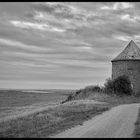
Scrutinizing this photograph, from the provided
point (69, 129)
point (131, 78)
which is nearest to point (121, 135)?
point (69, 129)

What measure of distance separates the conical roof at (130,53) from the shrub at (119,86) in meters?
5.16

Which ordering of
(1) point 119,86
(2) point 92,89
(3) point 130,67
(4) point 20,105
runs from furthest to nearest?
(3) point 130,67, (4) point 20,105, (1) point 119,86, (2) point 92,89

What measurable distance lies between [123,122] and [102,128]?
107 inches

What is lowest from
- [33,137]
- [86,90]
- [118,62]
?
[33,137]

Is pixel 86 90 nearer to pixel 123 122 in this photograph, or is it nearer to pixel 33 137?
pixel 123 122

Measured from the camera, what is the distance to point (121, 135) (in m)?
12.8

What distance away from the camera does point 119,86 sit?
45.2m

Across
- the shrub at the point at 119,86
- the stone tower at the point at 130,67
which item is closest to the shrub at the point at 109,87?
the shrub at the point at 119,86

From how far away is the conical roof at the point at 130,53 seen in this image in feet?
165

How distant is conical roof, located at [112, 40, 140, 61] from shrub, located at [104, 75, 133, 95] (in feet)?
16.9

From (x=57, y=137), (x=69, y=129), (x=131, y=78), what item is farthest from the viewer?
(x=131, y=78)

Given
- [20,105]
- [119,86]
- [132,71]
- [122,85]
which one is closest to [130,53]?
[132,71]

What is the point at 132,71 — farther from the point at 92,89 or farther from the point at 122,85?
the point at 92,89

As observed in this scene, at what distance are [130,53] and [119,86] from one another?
8252mm
